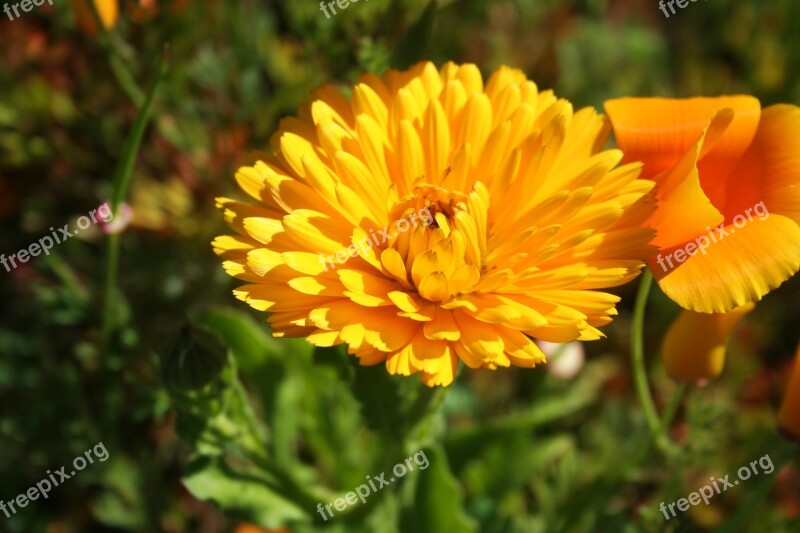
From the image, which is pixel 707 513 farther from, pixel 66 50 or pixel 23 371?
pixel 66 50

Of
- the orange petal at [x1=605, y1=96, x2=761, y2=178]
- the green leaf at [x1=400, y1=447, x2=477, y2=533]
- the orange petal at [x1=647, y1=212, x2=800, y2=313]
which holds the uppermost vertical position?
the orange petal at [x1=605, y1=96, x2=761, y2=178]

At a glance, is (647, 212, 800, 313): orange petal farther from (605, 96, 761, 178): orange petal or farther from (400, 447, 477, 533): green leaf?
(400, 447, 477, 533): green leaf

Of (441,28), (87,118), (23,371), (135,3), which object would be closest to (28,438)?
(23,371)

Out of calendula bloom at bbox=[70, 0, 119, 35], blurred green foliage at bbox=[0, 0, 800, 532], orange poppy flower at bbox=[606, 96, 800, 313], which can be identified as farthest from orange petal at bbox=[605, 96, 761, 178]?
calendula bloom at bbox=[70, 0, 119, 35]

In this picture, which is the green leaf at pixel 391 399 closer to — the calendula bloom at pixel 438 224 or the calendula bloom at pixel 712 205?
the calendula bloom at pixel 438 224

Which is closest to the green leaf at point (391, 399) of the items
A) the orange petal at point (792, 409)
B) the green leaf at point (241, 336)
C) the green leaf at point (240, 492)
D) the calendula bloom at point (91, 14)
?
the green leaf at point (240, 492)
